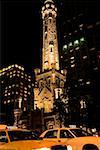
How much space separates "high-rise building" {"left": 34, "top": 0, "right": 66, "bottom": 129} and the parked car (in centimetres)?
7496

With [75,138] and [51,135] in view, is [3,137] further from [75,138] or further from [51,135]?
[51,135]

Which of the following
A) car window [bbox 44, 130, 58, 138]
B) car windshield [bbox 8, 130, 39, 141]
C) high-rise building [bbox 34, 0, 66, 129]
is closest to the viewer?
car windshield [bbox 8, 130, 39, 141]

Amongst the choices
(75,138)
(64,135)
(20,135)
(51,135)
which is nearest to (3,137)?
(20,135)

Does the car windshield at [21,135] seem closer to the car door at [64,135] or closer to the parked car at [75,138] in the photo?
the parked car at [75,138]

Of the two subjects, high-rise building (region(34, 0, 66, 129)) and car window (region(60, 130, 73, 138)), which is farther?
high-rise building (region(34, 0, 66, 129))

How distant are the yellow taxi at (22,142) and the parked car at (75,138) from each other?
1.97 metres

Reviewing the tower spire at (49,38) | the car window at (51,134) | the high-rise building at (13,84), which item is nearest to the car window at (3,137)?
the car window at (51,134)

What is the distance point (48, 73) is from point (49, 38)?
14.9m

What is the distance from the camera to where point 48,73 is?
98438mm

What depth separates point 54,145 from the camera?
33.3ft

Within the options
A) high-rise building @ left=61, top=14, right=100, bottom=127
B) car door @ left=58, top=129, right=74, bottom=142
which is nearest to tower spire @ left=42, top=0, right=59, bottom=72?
high-rise building @ left=61, top=14, right=100, bottom=127

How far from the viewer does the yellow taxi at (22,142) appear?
9.97 meters

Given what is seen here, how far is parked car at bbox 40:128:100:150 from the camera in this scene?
13818mm

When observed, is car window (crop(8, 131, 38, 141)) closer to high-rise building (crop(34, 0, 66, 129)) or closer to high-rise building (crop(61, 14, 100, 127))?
high-rise building (crop(34, 0, 66, 129))
